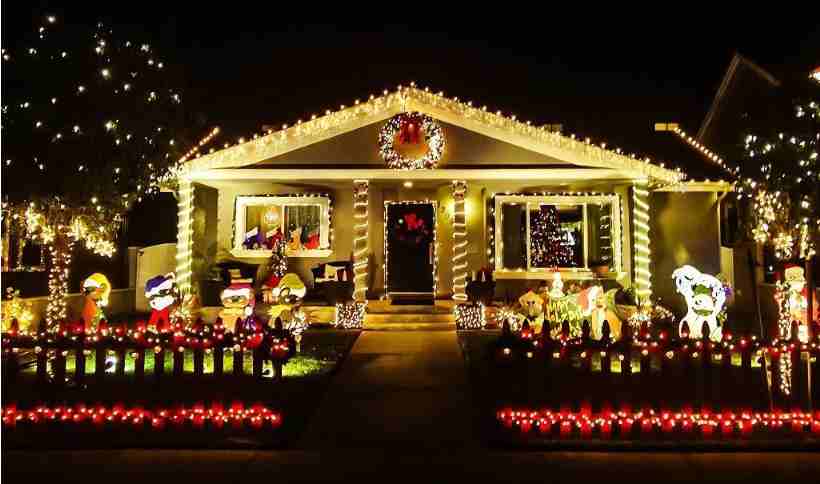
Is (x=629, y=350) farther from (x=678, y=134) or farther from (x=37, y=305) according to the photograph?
(x=678, y=134)

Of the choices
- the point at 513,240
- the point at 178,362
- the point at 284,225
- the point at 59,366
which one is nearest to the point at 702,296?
the point at 513,240

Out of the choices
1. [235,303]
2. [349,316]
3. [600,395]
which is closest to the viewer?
[600,395]

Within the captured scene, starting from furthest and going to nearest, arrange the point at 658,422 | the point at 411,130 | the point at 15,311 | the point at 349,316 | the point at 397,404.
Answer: the point at 411,130, the point at 349,316, the point at 15,311, the point at 397,404, the point at 658,422

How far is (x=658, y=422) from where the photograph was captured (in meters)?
5.58

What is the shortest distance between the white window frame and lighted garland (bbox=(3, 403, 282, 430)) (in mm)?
8483

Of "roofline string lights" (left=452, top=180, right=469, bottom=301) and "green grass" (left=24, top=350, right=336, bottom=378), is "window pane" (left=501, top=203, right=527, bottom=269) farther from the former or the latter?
"green grass" (left=24, top=350, right=336, bottom=378)

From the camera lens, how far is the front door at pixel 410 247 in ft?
44.8

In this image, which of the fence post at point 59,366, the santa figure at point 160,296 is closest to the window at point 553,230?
the santa figure at point 160,296

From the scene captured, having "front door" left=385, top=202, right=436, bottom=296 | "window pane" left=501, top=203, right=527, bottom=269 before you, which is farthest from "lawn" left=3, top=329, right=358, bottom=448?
"window pane" left=501, top=203, right=527, bottom=269

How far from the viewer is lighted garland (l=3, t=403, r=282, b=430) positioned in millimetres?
5754

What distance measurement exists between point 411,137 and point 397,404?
22.3 feet

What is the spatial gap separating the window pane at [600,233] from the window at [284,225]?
600 cm

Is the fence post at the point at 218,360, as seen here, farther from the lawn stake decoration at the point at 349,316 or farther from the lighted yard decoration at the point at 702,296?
the lighted yard decoration at the point at 702,296

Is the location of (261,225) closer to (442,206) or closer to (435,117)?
(442,206)
